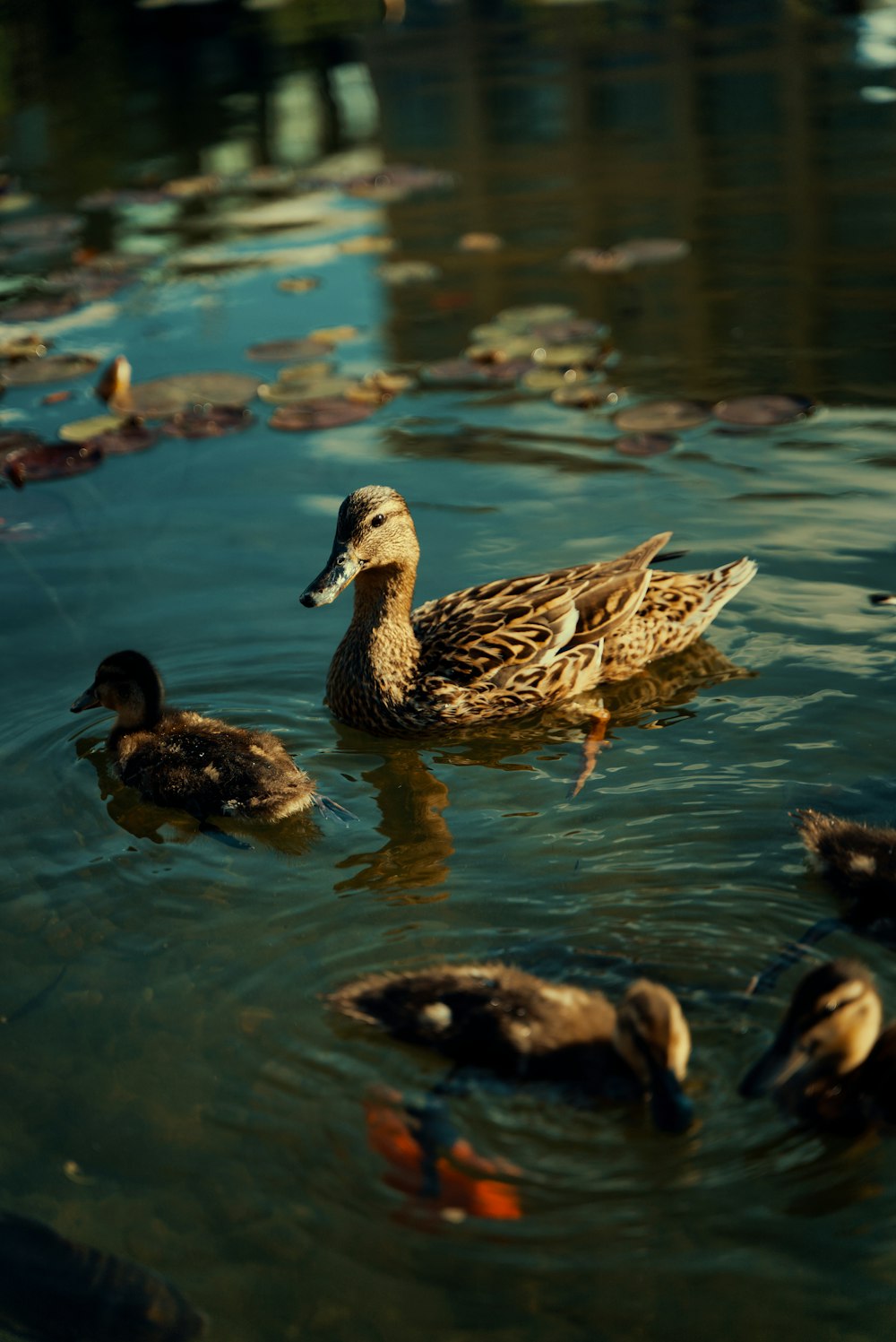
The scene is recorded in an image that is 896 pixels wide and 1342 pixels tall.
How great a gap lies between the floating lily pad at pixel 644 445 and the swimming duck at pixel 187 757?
9.23ft

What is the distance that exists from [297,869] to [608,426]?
3.80 meters

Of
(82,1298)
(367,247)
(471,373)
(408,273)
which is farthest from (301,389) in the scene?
(82,1298)

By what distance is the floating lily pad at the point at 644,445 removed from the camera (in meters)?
7.53

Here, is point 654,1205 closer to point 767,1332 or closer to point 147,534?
point 767,1332

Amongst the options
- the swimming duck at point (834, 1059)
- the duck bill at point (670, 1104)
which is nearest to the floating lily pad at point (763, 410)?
the swimming duck at point (834, 1059)

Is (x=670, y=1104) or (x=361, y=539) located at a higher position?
(x=361, y=539)

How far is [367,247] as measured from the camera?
11.3 metres

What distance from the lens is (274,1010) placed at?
415 cm

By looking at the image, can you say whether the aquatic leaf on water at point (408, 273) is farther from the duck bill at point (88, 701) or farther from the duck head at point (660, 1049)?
the duck head at point (660, 1049)

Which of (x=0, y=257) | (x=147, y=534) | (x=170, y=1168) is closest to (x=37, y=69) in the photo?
(x=0, y=257)

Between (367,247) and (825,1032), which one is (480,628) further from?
(367,247)

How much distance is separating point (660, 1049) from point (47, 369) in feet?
22.3

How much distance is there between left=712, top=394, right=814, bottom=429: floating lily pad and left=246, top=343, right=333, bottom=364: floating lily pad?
2.54 meters

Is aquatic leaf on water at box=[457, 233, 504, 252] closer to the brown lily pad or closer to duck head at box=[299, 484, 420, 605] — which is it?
the brown lily pad
